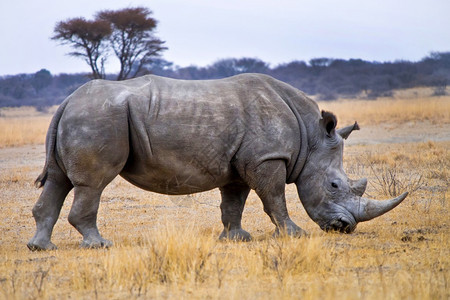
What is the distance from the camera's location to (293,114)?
24.2 feet

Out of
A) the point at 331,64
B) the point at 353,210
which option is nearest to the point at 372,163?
the point at 353,210

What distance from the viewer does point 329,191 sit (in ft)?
24.2

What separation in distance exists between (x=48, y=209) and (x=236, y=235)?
1880mm

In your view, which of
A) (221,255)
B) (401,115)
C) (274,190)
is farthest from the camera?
(401,115)

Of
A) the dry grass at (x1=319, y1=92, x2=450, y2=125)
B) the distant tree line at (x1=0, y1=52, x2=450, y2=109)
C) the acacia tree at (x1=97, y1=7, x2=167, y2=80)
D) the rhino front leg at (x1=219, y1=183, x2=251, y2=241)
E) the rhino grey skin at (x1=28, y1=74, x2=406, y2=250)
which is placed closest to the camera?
the rhino grey skin at (x1=28, y1=74, x2=406, y2=250)

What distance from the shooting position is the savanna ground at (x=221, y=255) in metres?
4.79

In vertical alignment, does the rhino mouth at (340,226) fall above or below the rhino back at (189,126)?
below

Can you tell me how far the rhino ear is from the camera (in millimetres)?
7434

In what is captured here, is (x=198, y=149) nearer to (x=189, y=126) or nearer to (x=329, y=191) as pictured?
(x=189, y=126)

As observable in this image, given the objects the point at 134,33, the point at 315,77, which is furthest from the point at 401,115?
the point at 315,77

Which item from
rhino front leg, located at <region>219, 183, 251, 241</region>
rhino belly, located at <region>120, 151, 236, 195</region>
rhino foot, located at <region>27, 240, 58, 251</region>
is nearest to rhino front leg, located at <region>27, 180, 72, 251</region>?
rhino foot, located at <region>27, 240, 58, 251</region>

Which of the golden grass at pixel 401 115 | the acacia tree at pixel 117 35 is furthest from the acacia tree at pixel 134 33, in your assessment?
the golden grass at pixel 401 115

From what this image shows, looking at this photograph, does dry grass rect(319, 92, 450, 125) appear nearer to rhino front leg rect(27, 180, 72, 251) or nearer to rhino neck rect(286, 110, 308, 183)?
rhino neck rect(286, 110, 308, 183)

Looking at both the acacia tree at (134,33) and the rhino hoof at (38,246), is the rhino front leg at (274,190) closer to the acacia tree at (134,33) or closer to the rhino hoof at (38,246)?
the rhino hoof at (38,246)
